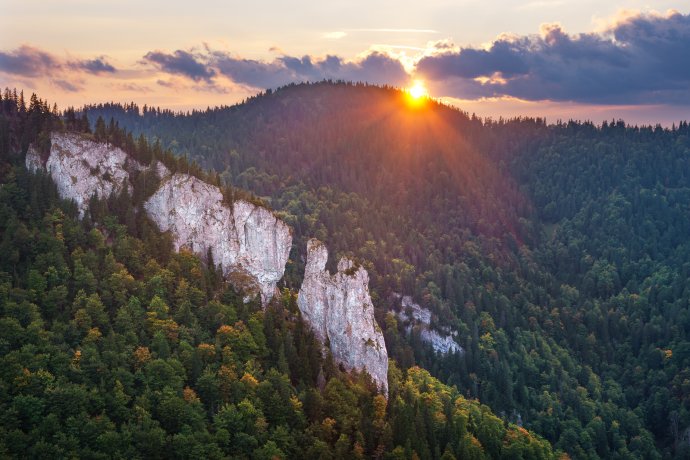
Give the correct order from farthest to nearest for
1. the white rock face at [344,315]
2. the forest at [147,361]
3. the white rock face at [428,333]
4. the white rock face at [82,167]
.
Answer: the white rock face at [428,333], the white rock face at [82,167], the white rock face at [344,315], the forest at [147,361]

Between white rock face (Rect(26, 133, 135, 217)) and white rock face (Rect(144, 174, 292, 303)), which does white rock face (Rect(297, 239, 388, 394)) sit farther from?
white rock face (Rect(26, 133, 135, 217))

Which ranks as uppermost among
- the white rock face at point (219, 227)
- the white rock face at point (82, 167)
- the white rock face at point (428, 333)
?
the white rock face at point (82, 167)

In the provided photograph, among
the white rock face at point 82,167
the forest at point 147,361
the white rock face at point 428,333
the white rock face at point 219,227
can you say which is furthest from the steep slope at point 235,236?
the white rock face at point 428,333

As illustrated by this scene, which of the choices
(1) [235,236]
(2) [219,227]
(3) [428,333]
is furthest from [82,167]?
(3) [428,333]

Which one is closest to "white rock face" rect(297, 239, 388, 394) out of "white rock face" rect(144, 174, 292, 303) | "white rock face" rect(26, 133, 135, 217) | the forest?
the forest

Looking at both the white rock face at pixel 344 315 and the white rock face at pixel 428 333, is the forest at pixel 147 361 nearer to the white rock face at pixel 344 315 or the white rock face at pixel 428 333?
the white rock face at pixel 344 315

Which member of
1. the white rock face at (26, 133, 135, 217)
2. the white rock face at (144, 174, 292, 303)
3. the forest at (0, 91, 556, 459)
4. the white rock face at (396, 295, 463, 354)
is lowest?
the white rock face at (396, 295, 463, 354)
